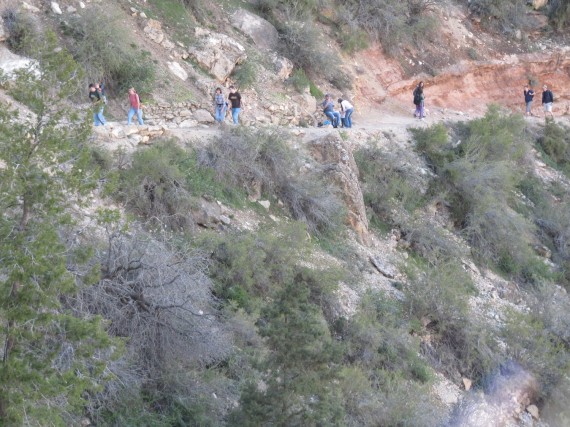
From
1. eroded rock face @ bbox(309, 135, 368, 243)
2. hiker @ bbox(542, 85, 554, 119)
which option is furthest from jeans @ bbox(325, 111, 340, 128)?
hiker @ bbox(542, 85, 554, 119)

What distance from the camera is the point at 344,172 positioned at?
17547 mm

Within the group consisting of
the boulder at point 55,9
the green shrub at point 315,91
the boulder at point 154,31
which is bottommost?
the green shrub at point 315,91

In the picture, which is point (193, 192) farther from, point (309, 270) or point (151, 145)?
point (309, 270)

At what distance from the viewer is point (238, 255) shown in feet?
43.2

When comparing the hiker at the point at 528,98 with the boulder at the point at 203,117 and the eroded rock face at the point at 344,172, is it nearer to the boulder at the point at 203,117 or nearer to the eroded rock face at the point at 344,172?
the eroded rock face at the point at 344,172

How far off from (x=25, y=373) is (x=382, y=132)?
15568mm

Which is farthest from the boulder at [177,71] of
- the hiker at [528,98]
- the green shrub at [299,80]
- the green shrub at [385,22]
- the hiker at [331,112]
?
the hiker at [528,98]

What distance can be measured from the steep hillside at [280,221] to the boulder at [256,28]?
9cm

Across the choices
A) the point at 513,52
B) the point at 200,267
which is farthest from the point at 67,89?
the point at 513,52

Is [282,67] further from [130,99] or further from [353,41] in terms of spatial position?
[130,99]

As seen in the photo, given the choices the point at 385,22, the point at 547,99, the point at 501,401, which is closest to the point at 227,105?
the point at 385,22

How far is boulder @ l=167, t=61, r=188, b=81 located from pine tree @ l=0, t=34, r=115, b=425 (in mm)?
11344

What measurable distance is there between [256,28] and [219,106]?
5.10 metres

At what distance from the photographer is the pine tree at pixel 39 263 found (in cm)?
708
